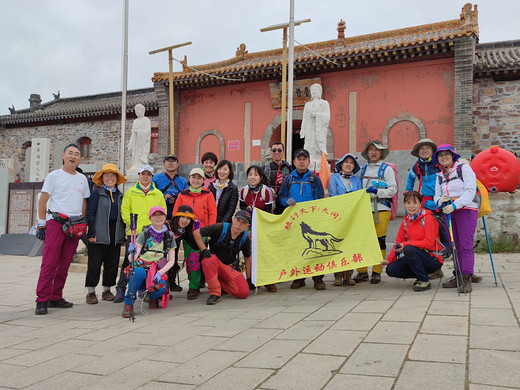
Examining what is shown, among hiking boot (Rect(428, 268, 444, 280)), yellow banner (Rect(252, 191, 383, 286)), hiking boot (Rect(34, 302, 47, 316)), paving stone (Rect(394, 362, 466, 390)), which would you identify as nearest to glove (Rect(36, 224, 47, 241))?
hiking boot (Rect(34, 302, 47, 316))

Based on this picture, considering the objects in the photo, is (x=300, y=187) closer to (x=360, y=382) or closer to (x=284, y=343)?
(x=284, y=343)

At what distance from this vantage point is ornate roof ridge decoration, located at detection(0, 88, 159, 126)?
19.2m

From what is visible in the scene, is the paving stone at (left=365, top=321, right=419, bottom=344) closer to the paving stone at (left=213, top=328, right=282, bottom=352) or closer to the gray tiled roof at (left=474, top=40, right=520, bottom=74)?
the paving stone at (left=213, top=328, right=282, bottom=352)

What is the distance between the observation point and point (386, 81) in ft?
42.6

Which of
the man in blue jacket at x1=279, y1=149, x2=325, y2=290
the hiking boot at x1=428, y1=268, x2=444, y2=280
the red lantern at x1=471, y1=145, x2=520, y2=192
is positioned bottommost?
the hiking boot at x1=428, y1=268, x2=444, y2=280

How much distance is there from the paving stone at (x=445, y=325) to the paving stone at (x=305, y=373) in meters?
→ 0.86

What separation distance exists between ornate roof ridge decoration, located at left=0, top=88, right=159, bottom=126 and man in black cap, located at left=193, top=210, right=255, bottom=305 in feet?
47.5

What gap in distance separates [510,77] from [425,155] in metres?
9.08

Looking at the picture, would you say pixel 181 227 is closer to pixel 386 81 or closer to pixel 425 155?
pixel 425 155

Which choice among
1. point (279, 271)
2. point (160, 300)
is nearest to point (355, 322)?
point (279, 271)

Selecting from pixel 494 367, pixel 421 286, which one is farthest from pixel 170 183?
pixel 494 367

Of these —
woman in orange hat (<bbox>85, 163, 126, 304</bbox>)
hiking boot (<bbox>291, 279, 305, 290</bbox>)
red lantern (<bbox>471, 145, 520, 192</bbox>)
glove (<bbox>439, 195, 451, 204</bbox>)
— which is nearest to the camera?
glove (<bbox>439, 195, 451, 204</bbox>)

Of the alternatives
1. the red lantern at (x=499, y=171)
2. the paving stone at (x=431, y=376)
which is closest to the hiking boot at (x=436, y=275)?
the paving stone at (x=431, y=376)

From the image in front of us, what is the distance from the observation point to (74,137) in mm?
20625
